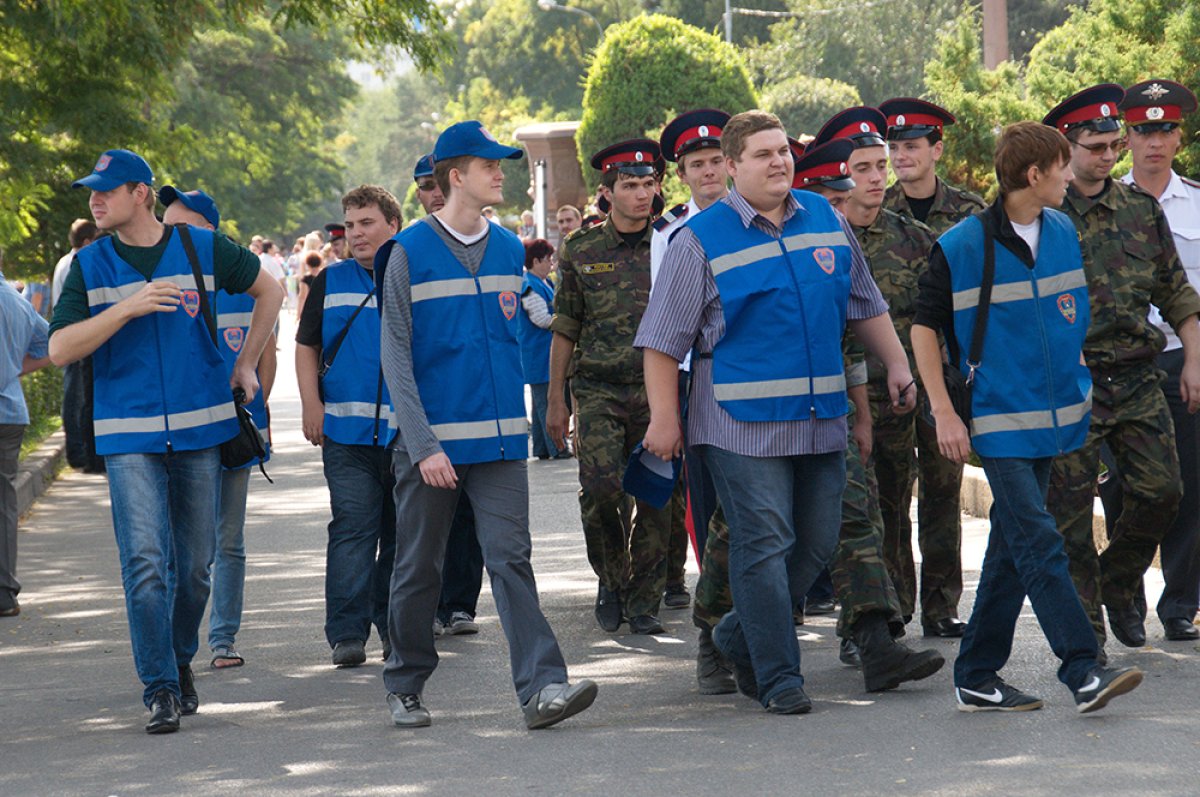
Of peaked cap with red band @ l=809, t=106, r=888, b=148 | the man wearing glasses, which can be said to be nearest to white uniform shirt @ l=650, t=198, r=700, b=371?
peaked cap with red band @ l=809, t=106, r=888, b=148

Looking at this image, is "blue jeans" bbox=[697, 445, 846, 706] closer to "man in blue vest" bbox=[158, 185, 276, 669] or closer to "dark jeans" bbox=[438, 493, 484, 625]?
"dark jeans" bbox=[438, 493, 484, 625]

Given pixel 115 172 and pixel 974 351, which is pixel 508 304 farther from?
pixel 974 351

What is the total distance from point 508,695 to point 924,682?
1.60m

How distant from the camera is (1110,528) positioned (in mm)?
8180

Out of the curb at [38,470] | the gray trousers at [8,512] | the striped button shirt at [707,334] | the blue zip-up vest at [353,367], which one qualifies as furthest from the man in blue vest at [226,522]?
the curb at [38,470]

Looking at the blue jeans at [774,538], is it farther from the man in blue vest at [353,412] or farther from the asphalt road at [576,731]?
the man in blue vest at [353,412]

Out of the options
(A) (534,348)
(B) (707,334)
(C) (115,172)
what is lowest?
(A) (534,348)

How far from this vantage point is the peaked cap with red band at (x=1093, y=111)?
7.65 meters

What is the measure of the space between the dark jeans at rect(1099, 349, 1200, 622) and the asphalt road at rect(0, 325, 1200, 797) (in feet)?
0.73

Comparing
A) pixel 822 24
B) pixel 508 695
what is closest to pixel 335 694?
pixel 508 695

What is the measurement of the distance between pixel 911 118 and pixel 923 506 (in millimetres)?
1713

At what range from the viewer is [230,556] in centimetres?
868

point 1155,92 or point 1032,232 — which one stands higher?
point 1155,92

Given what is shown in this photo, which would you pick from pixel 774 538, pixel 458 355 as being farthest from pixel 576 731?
pixel 458 355
